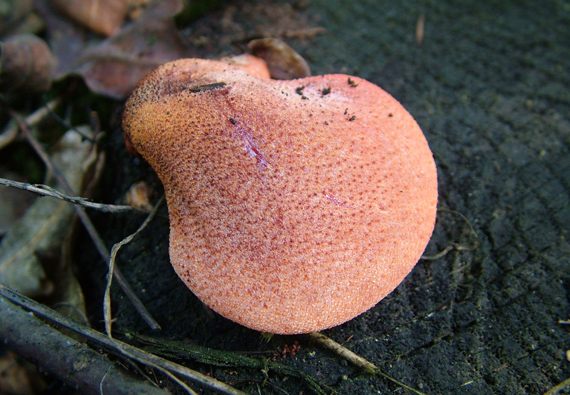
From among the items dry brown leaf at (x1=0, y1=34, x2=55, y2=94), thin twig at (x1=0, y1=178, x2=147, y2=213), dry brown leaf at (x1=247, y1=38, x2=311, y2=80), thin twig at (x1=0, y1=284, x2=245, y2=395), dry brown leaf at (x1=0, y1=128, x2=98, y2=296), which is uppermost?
dry brown leaf at (x1=247, y1=38, x2=311, y2=80)

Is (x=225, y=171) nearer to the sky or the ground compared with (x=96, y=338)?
nearer to the sky

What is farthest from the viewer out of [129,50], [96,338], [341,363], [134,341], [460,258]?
[129,50]

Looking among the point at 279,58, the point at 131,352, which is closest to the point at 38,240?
the point at 131,352

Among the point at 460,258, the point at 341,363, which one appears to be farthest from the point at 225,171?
the point at 460,258

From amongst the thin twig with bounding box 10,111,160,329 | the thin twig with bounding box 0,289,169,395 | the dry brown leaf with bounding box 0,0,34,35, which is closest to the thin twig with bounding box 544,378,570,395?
the thin twig with bounding box 0,289,169,395

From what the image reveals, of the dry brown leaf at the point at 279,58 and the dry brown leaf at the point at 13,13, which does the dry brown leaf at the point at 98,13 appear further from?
the dry brown leaf at the point at 279,58

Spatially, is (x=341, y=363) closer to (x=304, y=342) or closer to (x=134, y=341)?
(x=304, y=342)

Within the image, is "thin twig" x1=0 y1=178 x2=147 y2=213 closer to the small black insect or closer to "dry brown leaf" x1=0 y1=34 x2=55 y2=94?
"dry brown leaf" x1=0 y1=34 x2=55 y2=94
